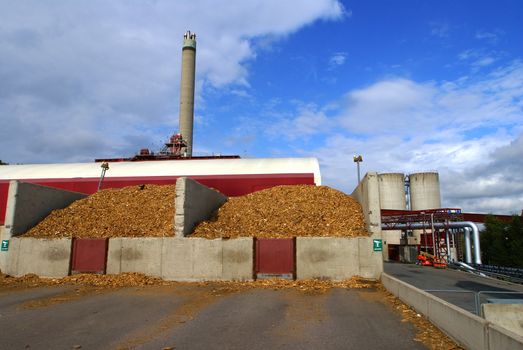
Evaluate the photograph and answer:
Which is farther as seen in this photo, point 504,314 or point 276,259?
point 276,259

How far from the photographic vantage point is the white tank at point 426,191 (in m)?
57.2

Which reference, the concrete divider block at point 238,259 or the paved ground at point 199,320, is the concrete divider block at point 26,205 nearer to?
the paved ground at point 199,320

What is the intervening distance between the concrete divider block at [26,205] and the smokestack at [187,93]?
31.2 metres

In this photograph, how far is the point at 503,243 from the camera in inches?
1512

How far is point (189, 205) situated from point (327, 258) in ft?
22.1

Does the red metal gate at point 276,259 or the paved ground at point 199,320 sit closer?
the paved ground at point 199,320

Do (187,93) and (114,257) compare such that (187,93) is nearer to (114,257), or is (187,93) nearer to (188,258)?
(114,257)

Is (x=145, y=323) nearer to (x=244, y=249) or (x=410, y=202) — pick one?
(x=244, y=249)

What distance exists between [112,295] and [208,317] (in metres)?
5.23

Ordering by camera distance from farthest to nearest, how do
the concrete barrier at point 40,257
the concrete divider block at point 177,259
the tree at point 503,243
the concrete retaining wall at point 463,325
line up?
the tree at point 503,243, the concrete barrier at point 40,257, the concrete divider block at point 177,259, the concrete retaining wall at point 463,325

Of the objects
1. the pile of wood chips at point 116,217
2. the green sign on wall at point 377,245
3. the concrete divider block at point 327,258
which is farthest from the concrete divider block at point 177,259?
the green sign on wall at point 377,245

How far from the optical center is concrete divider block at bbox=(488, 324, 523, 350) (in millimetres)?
5203

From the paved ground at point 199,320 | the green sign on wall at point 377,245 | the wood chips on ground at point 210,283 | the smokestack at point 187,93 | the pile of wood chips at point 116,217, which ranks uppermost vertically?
the smokestack at point 187,93

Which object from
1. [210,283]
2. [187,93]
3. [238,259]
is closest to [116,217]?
[210,283]
